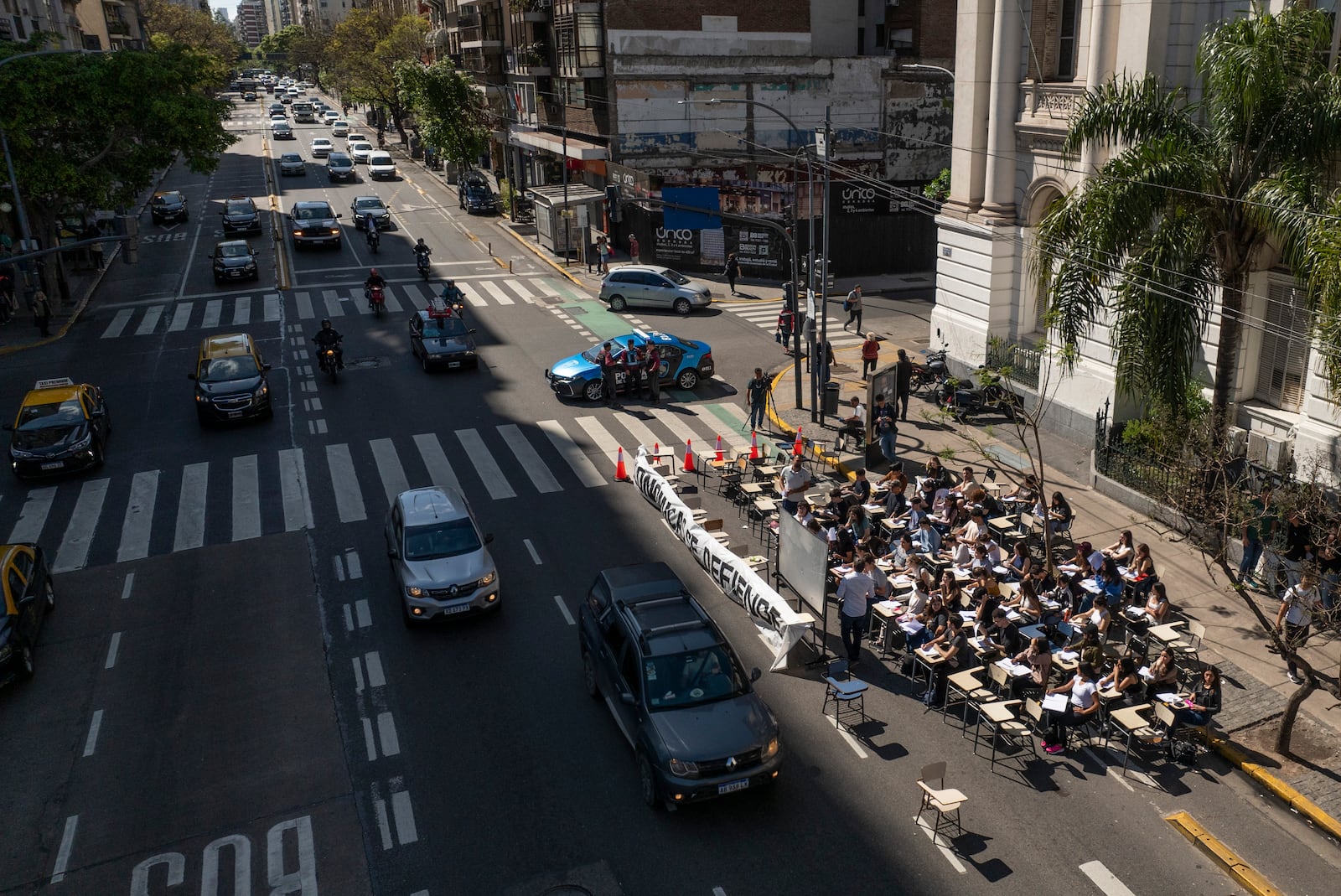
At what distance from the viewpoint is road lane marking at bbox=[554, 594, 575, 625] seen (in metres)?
17.4

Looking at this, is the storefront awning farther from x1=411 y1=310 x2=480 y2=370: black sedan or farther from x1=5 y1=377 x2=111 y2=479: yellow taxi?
x1=5 y1=377 x2=111 y2=479: yellow taxi

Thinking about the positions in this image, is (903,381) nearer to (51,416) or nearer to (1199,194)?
(1199,194)

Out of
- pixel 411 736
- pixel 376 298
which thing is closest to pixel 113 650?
pixel 411 736

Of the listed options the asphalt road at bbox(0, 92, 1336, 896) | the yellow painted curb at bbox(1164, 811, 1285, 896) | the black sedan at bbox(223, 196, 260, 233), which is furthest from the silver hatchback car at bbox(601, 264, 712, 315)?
the yellow painted curb at bbox(1164, 811, 1285, 896)

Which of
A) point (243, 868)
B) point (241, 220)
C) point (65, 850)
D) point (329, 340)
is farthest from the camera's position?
point (241, 220)

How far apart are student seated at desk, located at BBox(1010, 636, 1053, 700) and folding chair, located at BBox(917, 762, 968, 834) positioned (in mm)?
2245

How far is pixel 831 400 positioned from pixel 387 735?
1645 cm

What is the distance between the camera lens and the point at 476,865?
1187cm

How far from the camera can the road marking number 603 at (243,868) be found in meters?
11.7

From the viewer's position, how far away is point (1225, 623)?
672 inches

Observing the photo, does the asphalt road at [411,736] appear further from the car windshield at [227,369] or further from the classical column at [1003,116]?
the classical column at [1003,116]

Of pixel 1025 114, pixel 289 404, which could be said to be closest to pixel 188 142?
pixel 289 404

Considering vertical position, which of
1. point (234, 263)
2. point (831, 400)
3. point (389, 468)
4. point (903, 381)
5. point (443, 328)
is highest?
point (234, 263)

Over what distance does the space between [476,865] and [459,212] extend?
191 ft
